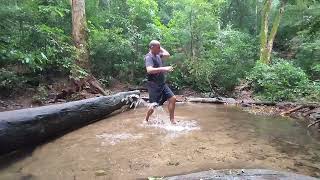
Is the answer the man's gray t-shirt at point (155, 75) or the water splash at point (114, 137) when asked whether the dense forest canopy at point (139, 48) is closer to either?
the man's gray t-shirt at point (155, 75)

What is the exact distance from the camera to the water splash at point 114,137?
6.53 metres

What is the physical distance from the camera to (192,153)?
568cm

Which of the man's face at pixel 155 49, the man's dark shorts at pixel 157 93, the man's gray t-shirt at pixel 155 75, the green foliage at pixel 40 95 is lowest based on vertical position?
the green foliage at pixel 40 95

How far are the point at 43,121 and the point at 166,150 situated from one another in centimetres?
232

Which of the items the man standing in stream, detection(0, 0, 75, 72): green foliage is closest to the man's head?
the man standing in stream

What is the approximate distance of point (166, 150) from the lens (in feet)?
19.3

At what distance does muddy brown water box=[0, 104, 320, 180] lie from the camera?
190 inches

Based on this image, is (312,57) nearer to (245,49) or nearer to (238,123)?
(245,49)

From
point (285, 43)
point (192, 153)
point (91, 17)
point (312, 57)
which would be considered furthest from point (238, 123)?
point (285, 43)

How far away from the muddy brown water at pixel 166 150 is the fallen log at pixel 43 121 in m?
0.19

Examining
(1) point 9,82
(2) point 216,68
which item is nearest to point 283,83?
(2) point 216,68

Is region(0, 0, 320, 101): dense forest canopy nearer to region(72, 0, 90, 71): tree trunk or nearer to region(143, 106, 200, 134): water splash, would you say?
region(72, 0, 90, 71): tree trunk

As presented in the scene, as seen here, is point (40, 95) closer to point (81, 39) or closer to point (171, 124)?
point (81, 39)

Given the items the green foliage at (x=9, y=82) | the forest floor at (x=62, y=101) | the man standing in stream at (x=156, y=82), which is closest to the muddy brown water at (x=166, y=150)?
the man standing in stream at (x=156, y=82)
